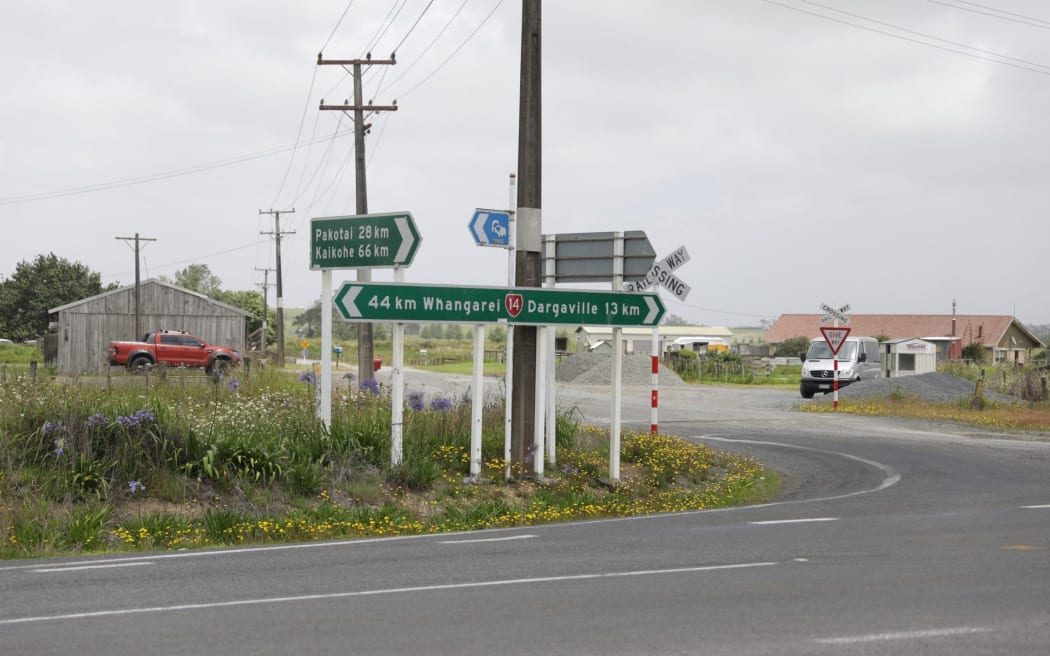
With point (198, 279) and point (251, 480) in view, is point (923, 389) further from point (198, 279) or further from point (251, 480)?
point (198, 279)

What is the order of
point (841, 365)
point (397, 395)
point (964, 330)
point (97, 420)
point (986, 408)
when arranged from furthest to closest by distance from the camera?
point (964, 330), point (841, 365), point (986, 408), point (397, 395), point (97, 420)

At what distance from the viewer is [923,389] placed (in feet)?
106

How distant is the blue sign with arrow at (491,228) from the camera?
42.2 feet

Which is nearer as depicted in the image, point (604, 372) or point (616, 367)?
point (616, 367)

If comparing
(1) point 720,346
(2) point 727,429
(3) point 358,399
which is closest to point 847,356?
(2) point 727,429

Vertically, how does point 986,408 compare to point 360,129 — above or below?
below

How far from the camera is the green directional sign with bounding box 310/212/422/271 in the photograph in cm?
1234

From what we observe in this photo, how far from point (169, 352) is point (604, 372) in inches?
735

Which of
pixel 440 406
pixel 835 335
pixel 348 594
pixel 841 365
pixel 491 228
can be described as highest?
pixel 491 228

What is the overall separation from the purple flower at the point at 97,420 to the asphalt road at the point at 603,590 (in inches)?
104

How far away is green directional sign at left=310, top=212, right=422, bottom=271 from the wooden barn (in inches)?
1500

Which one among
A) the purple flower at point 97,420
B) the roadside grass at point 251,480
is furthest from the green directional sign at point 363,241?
the purple flower at point 97,420

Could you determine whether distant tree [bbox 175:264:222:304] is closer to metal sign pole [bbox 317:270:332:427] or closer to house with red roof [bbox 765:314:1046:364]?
house with red roof [bbox 765:314:1046:364]

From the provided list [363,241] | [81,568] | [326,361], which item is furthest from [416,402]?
[81,568]
